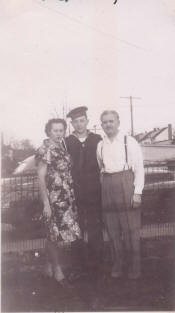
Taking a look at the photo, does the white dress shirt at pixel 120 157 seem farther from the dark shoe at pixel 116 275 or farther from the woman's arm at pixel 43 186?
the dark shoe at pixel 116 275

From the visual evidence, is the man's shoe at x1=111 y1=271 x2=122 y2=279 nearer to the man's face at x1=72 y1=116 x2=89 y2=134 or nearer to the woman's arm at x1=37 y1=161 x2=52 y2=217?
the woman's arm at x1=37 y1=161 x2=52 y2=217

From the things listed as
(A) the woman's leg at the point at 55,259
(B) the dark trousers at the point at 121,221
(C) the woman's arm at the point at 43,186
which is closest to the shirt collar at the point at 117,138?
(B) the dark trousers at the point at 121,221

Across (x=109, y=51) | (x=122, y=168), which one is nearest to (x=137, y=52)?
(x=109, y=51)

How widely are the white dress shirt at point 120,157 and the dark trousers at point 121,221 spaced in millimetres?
23

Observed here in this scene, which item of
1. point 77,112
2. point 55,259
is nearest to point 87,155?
point 77,112

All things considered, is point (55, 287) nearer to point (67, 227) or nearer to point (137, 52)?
point (67, 227)

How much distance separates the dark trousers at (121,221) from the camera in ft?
4.13

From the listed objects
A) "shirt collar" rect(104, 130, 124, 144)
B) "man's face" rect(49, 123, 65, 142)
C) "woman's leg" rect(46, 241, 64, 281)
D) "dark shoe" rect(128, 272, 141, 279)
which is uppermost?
"man's face" rect(49, 123, 65, 142)

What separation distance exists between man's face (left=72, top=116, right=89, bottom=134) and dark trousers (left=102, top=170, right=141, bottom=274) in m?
0.20

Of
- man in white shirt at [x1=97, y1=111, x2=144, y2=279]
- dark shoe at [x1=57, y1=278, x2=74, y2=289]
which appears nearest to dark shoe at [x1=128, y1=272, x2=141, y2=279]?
man in white shirt at [x1=97, y1=111, x2=144, y2=279]

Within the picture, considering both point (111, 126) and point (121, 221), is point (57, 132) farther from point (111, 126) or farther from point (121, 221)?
point (121, 221)

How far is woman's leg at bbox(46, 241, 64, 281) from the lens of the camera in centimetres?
A: 128

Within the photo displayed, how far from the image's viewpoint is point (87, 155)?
50.3 inches

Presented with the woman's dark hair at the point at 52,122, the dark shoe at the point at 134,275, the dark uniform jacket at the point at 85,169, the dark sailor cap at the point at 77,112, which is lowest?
the dark shoe at the point at 134,275
